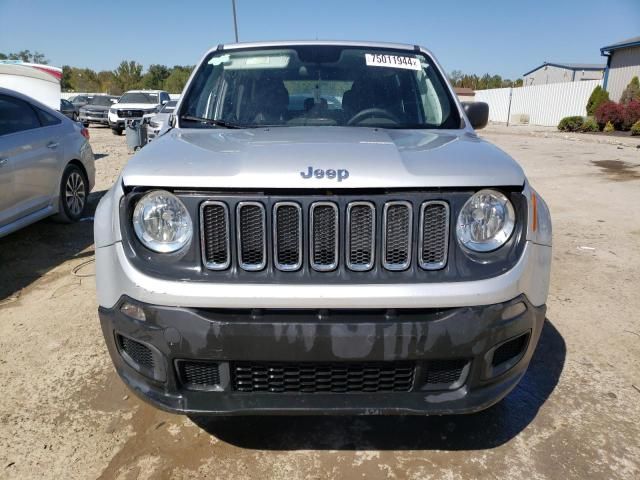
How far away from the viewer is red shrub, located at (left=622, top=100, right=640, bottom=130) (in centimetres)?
2316

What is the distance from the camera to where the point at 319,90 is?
10.5 ft

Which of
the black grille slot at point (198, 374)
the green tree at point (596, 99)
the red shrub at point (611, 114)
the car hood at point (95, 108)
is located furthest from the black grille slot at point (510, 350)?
the green tree at point (596, 99)

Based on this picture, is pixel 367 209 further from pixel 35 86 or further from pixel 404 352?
pixel 35 86

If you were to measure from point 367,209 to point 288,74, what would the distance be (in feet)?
5.66

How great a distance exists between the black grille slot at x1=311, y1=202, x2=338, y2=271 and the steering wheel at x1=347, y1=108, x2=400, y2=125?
129cm

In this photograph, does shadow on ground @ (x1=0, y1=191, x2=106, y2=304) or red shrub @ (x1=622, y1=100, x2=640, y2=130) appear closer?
shadow on ground @ (x1=0, y1=191, x2=106, y2=304)

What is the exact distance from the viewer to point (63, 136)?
20.0ft

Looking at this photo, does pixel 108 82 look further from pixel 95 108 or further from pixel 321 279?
pixel 321 279

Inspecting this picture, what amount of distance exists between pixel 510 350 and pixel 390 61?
2.13m

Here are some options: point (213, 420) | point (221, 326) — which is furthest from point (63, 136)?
point (221, 326)

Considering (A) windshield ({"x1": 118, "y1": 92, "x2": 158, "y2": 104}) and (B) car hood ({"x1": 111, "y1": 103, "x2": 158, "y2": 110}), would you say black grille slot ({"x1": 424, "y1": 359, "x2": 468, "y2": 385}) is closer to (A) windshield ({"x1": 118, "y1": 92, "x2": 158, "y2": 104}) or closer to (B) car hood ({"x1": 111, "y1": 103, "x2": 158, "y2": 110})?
(B) car hood ({"x1": 111, "y1": 103, "x2": 158, "y2": 110})

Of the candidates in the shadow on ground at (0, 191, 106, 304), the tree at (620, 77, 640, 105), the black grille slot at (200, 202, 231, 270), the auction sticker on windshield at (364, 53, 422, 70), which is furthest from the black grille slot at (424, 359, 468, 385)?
the tree at (620, 77, 640, 105)

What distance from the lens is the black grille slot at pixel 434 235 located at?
191 cm

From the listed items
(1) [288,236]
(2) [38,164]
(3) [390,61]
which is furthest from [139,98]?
(1) [288,236]
